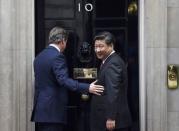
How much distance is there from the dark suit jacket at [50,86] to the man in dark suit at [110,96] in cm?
30

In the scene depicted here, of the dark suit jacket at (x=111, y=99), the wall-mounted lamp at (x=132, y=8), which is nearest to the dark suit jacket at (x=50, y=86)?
the dark suit jacket at (x=111, y=99)

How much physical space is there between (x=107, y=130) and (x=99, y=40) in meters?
1.14

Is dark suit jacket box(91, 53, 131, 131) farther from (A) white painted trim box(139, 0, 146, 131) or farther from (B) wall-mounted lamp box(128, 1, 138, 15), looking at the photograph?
(B) wall-mounted lamp box(128, 1, 138, 15)

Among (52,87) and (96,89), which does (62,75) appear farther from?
(96,89)

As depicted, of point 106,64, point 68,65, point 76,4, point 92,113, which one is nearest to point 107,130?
point 92,113

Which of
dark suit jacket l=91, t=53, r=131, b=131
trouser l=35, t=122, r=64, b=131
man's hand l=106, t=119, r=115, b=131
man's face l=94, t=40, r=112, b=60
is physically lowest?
trouser l=35, t=122, r=64, b=131

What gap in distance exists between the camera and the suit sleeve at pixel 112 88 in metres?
7.06

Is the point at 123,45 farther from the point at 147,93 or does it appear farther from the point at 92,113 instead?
the point at 92,113

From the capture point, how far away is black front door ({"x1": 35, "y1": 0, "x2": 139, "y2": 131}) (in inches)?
325

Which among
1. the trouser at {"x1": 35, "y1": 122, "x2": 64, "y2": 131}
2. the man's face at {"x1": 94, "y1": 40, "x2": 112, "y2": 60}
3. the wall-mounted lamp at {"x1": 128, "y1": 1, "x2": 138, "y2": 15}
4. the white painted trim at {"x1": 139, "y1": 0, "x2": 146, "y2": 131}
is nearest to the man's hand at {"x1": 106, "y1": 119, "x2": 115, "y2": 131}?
the trouser at {"x1": 35, "y1": 122, "x2": 64, "y2": 131}

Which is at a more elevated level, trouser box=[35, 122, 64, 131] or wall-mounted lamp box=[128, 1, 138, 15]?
wall-mounted lamp box=[128, 1, 138, 15]

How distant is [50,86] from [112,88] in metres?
0.81

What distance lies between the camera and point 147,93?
7.98 metres

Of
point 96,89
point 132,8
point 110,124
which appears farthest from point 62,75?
point 132,8
